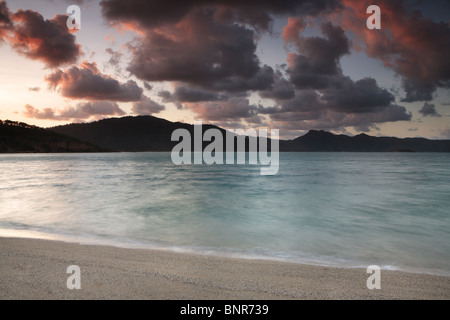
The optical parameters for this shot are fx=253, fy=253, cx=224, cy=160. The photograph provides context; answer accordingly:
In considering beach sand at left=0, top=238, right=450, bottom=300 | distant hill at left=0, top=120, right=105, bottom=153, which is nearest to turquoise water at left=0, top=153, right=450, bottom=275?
beach sand at left=0, top=238, right=450, bottom=300

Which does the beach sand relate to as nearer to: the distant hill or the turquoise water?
the turquoise water

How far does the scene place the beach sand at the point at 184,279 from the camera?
11.3 feet

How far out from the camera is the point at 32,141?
131 m

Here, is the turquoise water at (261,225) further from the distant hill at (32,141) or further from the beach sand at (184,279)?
the distant hill at (32,141)

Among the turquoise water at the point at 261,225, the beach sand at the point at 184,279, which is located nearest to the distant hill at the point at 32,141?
the turquoise water at the point at 261,225

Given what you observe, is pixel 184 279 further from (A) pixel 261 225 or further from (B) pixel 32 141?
(B) pixel 32 141

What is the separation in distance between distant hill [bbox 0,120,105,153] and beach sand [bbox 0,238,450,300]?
157m

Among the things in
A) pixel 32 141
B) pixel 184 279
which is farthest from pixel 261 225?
pixel 32 141

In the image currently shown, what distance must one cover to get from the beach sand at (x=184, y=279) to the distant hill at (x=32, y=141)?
156854 millimetres

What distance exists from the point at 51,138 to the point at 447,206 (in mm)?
168190

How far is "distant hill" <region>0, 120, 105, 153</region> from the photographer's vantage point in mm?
125438

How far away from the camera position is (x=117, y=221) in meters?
10.2
